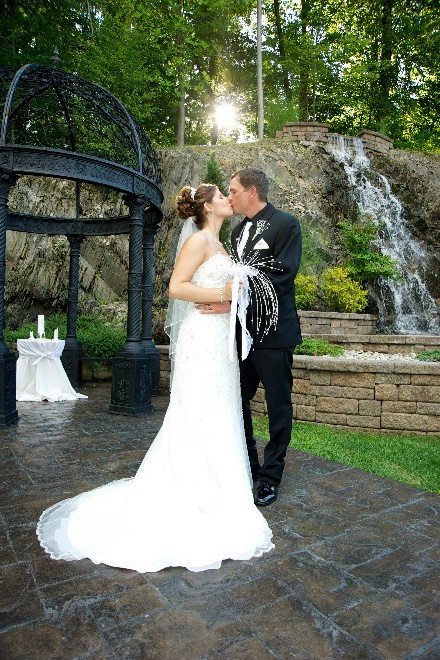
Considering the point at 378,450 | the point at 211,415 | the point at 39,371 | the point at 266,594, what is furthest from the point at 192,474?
the point at 39,371

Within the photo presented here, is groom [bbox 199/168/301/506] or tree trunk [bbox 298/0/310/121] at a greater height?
tree trunk [bbox 298/0/310/121]

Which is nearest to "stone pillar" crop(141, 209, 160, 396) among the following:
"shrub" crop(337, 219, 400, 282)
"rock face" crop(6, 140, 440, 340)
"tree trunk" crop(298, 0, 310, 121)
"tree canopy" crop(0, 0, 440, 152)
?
"rock face" crop(6, 140, 440, 340)

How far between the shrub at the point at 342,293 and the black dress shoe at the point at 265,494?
8.45 metres

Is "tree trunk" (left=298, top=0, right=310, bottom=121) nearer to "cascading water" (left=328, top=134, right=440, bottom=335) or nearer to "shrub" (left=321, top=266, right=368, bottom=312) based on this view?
"cascading water" (left=328, top=134, right=440, bottom=335)

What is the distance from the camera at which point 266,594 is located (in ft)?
8.00

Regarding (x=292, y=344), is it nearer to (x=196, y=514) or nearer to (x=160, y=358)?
(x=196, y=514)

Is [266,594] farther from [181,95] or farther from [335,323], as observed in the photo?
[181,95]

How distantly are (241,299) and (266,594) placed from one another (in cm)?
186

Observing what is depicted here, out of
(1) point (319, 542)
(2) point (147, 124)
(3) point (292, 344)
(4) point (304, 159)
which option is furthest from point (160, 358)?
(2) point (147, 124)

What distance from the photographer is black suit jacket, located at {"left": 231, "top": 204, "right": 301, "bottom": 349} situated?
11.8 ft

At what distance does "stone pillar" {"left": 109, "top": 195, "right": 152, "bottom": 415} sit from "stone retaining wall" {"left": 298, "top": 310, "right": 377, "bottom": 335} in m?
4.33

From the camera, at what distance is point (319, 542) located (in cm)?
308

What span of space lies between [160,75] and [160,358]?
42.7 feet

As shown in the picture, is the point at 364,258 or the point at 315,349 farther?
the point at 364,258
